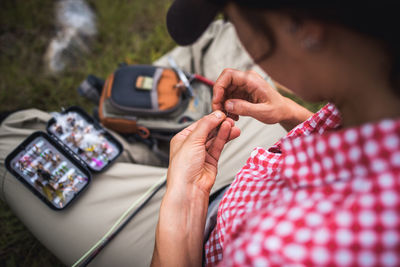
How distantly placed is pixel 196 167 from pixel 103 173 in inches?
26.4

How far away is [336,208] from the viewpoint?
52 cm

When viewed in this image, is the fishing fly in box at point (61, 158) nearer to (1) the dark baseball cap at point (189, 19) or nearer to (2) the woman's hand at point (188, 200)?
(2) the woman's hand at point (188, 200)

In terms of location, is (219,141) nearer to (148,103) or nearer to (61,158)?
(148,103)

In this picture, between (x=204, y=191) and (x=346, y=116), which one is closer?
(x=346, y=116)

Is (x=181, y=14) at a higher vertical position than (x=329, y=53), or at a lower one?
higher

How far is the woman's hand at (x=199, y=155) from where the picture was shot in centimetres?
94

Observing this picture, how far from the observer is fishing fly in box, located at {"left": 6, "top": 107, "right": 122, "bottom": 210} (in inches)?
49.6

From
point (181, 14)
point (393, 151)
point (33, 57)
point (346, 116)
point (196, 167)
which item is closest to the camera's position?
point (393, 151)

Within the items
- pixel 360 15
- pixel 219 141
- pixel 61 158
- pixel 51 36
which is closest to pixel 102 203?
pixel 61 158

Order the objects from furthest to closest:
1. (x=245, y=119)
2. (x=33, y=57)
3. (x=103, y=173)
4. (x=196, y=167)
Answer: (x=33, y=57) < (x=245, y=119) < (x=103, y=173) < (x=196, y=167)

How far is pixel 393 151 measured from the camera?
0.49 metres

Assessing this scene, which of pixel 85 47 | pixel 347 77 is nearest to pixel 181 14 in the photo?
pixel 347 77

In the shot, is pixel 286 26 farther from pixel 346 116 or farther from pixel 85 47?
pixel 85 47

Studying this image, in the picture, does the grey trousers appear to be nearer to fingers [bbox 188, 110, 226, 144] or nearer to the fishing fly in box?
the fishing fly in box
